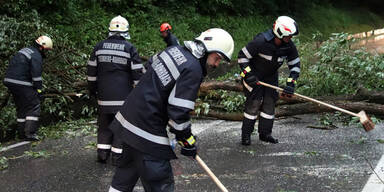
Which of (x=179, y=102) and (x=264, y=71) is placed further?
(x=264, y=71)

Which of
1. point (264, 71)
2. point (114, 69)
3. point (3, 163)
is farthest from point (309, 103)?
point (3, 163)

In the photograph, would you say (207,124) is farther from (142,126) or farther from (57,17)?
(57,17)

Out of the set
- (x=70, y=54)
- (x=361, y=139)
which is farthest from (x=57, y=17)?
(x=361, y=139)

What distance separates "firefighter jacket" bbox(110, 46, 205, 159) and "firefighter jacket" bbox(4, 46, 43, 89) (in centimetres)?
363

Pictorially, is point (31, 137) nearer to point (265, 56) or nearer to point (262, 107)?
point (262, 107)

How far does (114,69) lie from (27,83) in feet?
6.68

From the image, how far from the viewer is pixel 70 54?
8695 millimetres

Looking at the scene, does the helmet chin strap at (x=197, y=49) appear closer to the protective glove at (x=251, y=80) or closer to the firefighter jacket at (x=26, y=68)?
the protective glove at (x=251, y=80)

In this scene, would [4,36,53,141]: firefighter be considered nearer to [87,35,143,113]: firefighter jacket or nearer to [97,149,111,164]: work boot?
[87,35,143,113]: firefighter jacket

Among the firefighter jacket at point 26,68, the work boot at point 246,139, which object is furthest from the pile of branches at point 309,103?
the firefighter jacket at point 26,68

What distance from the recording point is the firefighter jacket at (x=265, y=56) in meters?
6.12

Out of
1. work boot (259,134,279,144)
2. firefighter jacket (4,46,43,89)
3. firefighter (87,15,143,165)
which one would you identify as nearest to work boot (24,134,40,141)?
firefighter jacket (4,46,43,89)

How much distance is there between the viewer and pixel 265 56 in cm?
616

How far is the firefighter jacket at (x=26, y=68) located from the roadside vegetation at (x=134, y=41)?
0.72m
